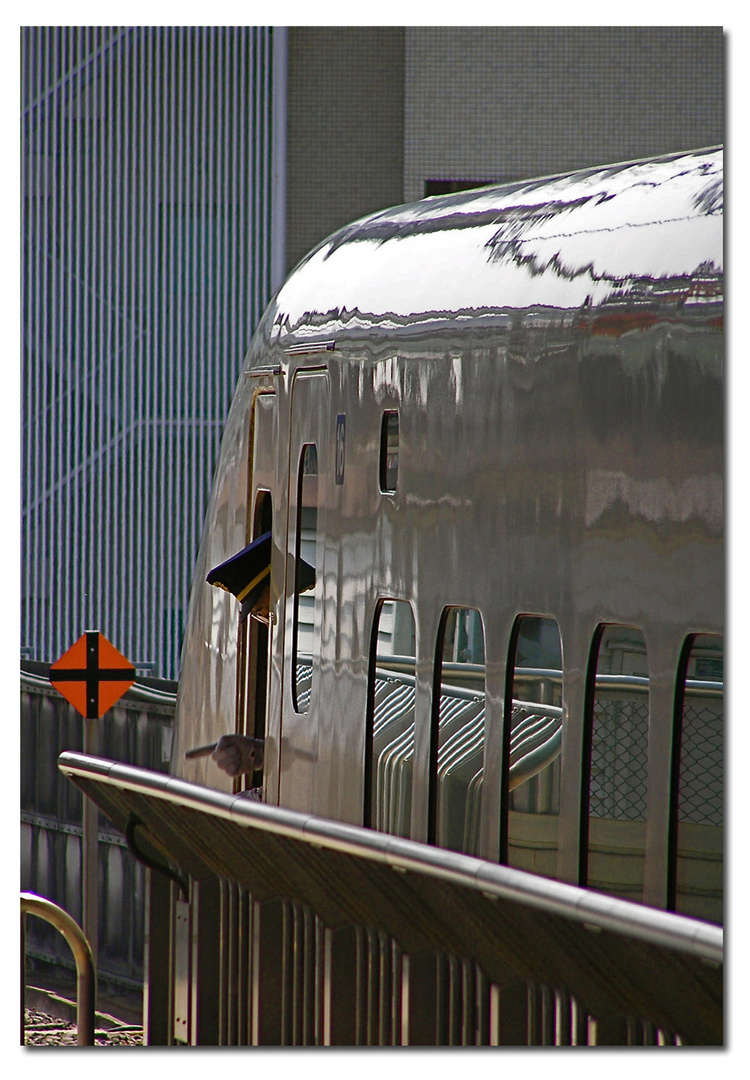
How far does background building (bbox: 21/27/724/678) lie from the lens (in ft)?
36.3

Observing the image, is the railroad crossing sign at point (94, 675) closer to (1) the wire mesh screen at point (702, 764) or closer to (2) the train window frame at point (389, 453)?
(2) the train window frame at point (389, 453)

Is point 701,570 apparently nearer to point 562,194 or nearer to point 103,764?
point 562,194

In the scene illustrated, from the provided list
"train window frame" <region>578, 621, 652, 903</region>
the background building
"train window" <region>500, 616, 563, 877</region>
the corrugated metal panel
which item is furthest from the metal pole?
"train window frame" <region>578, 621, 652, 903</region>

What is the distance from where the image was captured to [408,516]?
13.2 feet

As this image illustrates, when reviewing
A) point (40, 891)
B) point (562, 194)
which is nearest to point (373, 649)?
point (562, 194)

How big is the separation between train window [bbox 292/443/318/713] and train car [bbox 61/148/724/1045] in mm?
12

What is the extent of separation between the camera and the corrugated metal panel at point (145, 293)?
39.1 feet

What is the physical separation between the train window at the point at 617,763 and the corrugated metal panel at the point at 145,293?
7989 millimetres

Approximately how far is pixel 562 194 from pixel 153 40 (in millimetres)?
9469

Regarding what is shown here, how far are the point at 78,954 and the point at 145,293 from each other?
9.98 meters

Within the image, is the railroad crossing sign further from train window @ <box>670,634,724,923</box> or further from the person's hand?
train window @ <box>670,634,724,923</box>

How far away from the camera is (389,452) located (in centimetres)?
417

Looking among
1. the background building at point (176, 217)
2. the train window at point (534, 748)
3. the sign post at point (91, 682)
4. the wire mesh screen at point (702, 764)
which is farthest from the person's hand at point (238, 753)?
the background building at point (176, 217)

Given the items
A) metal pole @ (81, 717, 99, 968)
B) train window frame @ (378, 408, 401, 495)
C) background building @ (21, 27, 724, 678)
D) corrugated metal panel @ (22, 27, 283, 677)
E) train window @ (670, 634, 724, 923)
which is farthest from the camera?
corrugated metal panel @ (22, 27, 283, 677)
